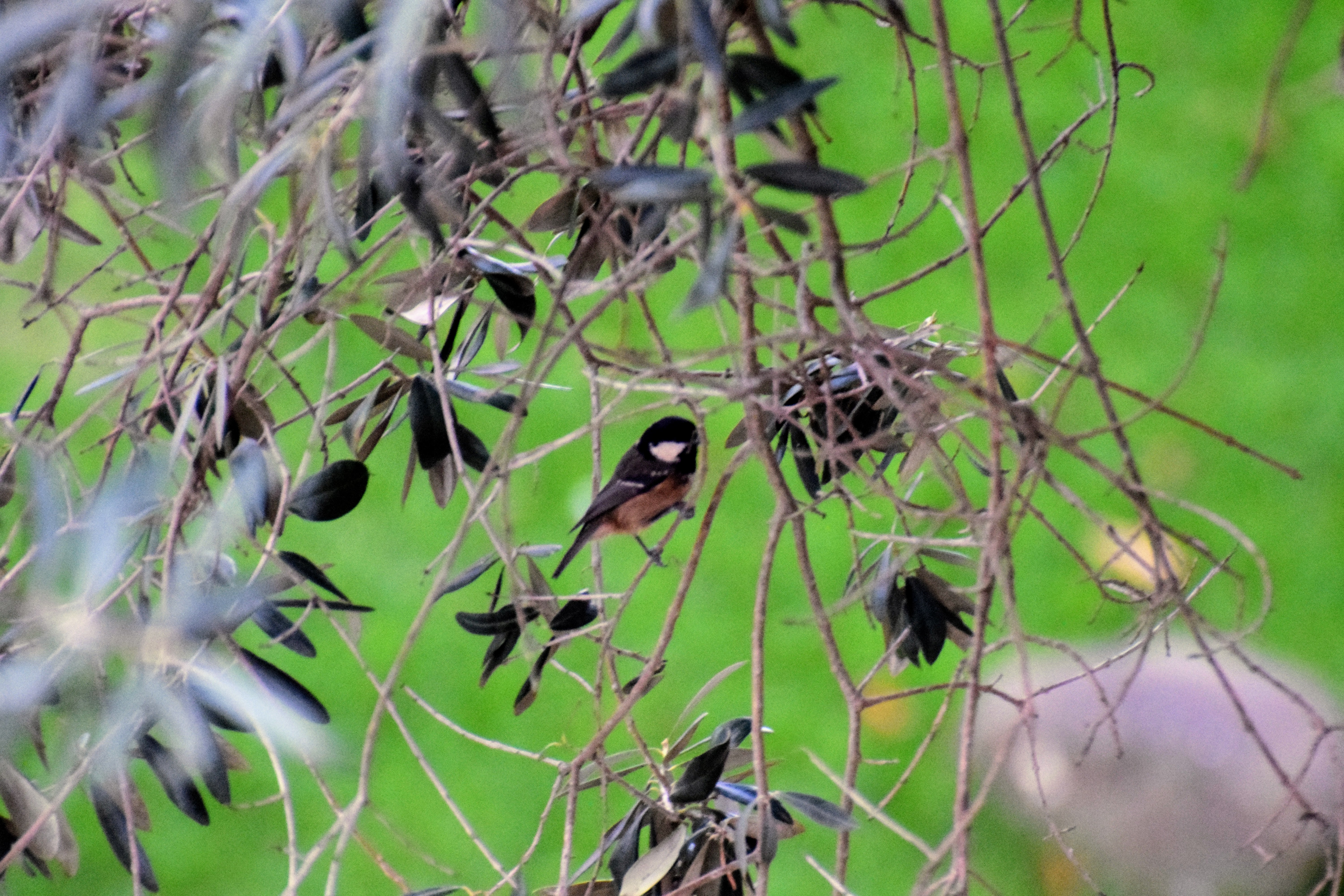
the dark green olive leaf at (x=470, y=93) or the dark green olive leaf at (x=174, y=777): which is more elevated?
the dark green olive leaf at (x=470, y=93)

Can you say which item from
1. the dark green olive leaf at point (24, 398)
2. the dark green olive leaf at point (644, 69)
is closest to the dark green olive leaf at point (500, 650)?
the dark green olive leaf at point (24, 398)

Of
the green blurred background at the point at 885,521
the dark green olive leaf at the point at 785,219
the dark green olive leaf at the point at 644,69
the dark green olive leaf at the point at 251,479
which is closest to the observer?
the dark green olive leaf at the point at 644,69

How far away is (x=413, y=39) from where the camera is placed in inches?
31.5

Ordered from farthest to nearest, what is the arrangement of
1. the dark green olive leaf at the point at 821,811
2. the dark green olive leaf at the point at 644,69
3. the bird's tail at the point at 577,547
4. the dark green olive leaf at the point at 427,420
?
the bird's tail at the point at 577,547 → the dark green olive leaf at the point at 427,420 → the dark green olive leaf at the point at 821,811 → the dark green olive leaf at the point at 644,69

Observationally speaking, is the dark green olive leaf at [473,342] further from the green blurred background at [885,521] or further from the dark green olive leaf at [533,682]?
the green blurred background at [885,521]

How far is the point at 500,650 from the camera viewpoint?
4.99ft

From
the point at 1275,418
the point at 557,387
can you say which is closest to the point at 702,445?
the point at 557,387

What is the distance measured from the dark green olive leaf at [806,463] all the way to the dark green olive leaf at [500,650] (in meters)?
0.37

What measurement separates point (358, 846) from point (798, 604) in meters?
1.19

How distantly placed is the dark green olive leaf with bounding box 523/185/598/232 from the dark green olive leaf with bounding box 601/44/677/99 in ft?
1.65

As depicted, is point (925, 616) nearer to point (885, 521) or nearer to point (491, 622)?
point (491, 622)

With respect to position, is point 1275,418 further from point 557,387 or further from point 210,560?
point 210,560

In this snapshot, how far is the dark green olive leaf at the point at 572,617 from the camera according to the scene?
147 centimetres

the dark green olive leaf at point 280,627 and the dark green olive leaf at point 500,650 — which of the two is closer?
the dark green olive leaf at point 280,627
